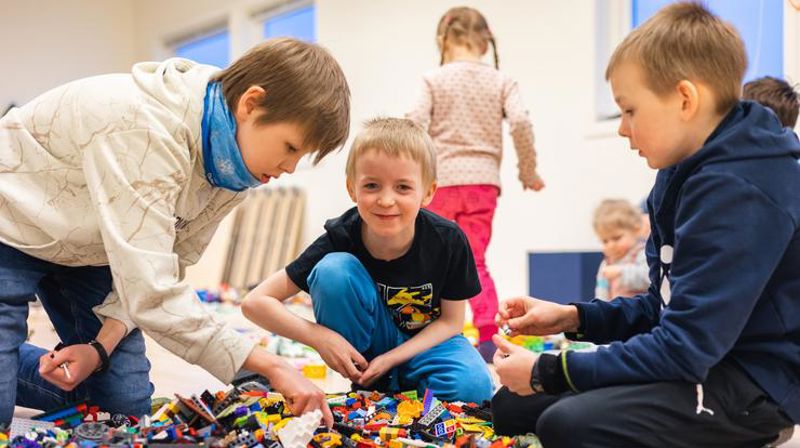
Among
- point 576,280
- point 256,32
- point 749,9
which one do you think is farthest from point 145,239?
point 256,32

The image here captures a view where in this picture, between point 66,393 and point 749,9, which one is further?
point 749,9

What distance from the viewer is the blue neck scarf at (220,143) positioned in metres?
1.32

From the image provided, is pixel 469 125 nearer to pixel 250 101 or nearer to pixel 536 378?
pixel 250 101

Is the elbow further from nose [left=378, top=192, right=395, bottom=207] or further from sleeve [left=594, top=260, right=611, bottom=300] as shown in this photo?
sleeve [left=594, top=260, right=611, bottom=300]

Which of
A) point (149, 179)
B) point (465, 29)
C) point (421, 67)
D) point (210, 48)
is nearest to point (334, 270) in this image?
Answer: point (149, 179)

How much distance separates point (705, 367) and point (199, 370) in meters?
1.53

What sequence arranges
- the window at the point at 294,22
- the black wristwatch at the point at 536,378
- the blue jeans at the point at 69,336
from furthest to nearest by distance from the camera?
the window at the point at 294,22
the blue jeans at the point at 69,336
the black wristwatch at the point at 536,378

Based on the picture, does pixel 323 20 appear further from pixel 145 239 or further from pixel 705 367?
pixel 705 367

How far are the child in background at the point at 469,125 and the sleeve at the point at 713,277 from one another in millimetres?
1683

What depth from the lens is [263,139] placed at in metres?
1.31

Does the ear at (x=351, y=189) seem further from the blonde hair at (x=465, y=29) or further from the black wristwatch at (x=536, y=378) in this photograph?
the blonde hair at (x=465, y=29)

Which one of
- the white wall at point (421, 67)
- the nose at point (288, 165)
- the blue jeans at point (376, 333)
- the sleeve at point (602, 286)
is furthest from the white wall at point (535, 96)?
the nose at point (288, 165)

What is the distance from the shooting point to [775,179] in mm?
1053

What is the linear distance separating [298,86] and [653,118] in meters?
0.61
